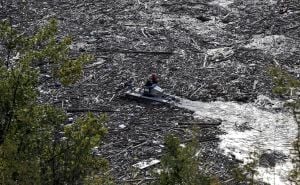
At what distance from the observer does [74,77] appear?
8.77 metres

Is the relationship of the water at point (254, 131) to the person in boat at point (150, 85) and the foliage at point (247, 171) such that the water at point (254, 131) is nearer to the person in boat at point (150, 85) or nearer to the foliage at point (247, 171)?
the person in boat at point (150, 85)

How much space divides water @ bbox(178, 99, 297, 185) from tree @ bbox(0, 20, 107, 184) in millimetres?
5377

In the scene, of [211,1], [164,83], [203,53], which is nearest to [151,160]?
[164,83]

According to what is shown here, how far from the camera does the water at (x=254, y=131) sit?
12.5 meters

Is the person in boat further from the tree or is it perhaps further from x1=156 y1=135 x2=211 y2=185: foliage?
x1=156 y1=135 x2=211 y2=185: foliage

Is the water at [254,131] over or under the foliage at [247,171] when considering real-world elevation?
under

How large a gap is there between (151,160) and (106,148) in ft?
4.63

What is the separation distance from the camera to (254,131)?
14.1 m

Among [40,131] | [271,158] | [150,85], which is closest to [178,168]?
[40,131]

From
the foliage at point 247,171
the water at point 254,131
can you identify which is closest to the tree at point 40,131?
the foliage at point 247,171

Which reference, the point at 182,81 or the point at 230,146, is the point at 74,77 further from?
the point at 182,81

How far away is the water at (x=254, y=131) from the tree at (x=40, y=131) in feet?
17.6

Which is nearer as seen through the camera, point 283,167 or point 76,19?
point 283,167

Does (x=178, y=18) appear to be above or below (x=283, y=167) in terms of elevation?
above
